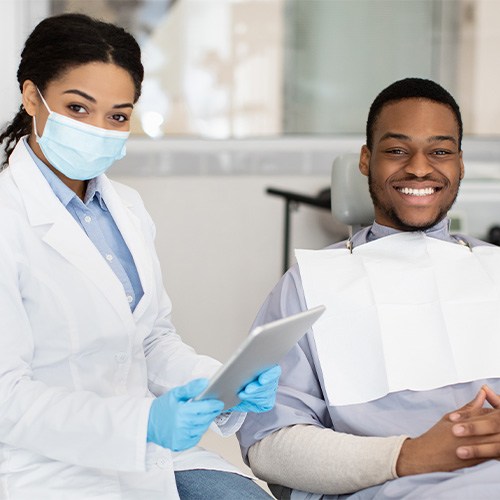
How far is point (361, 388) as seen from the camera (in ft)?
5.77

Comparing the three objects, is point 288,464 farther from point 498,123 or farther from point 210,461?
point 498,123

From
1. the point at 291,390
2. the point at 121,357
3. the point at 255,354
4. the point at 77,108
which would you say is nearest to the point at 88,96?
the point at 77,108

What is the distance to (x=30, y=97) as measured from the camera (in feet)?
5.25

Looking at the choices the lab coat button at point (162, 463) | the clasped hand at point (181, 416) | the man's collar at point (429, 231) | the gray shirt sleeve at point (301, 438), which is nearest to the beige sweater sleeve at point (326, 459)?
the gray shirt sleeve at point (301, 438)

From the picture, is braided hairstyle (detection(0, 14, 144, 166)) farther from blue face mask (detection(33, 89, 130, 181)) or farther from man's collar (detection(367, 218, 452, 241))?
man's collar (detection(367, 218, 452, 241))

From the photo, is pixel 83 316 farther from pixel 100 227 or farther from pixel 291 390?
pixel 291 390

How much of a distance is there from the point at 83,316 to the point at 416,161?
765mm

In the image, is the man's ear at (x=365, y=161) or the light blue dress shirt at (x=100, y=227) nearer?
the light blue dress shirt at (x=100, y=227)

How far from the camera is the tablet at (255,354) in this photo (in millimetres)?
1231

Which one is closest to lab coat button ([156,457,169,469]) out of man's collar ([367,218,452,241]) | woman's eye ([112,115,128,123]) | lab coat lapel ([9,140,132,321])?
lab coat lapel ([9,140,132,321])

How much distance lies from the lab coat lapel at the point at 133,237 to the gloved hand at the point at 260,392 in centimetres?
25

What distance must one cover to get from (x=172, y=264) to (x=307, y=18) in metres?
1.27

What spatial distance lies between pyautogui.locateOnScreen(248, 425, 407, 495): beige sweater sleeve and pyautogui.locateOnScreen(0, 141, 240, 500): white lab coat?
214 mm

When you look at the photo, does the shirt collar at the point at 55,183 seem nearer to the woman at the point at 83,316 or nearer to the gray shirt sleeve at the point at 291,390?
the woman at the point at 83,316
